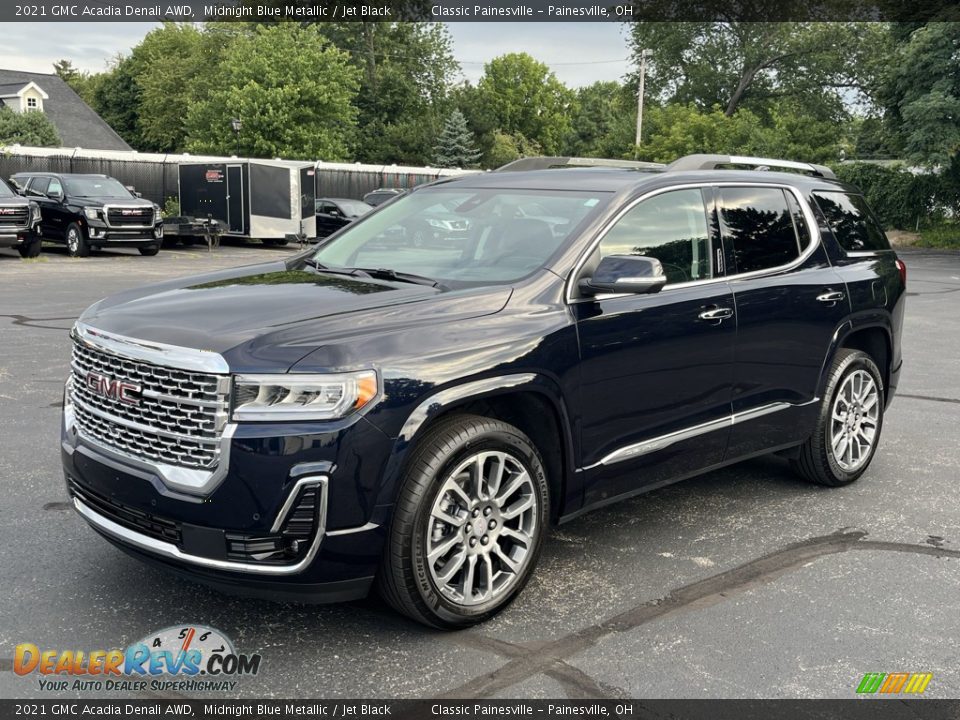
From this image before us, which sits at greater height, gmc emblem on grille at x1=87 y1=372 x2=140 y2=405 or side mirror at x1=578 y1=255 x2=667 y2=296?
side mirror at x1=578 y1=255 x2=667 y2=296

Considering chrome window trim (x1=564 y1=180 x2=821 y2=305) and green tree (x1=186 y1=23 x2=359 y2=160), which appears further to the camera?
green tree (x1=186 y1=23 x2=359 y2=160)

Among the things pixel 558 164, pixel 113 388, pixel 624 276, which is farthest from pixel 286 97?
pixel 113 388

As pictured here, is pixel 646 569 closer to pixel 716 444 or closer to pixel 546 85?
pixel 716 444

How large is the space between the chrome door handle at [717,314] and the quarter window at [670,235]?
0.18 meters

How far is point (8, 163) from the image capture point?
32500 millimetres

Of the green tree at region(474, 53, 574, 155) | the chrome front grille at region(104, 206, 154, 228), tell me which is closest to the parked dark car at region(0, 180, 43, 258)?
the chrome front grille at region(104, 206, 154, 228)

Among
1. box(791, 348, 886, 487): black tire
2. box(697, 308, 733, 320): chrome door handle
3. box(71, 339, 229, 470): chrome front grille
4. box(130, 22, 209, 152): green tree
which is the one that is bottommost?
box(791, 348, 886, 487): black tire

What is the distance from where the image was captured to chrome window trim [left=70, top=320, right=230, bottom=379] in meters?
3.51

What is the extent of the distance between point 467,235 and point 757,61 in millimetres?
64947

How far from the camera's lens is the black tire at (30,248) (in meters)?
22.0

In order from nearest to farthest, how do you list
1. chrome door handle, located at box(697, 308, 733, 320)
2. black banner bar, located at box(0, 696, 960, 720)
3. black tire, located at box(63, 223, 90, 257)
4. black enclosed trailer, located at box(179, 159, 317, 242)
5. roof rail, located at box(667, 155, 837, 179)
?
1. black banner bar, located at box(0, 696, 960, 720)
2. chrome door handle, located at box(697, 308, 733, 320)
3. roof rail, located at box(667, 155, 837, 179)
4. black tire, located at box(63, 223, 90, 257)
5. black enclosed trailer, located at box(179, 159, 317, 242)

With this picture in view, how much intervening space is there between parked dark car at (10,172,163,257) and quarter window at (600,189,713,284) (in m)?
21.0

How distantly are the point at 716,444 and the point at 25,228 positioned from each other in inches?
788

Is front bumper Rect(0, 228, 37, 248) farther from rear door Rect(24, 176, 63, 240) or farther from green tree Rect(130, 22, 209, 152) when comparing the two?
green tree Rect(130, 22, 209, 152)
